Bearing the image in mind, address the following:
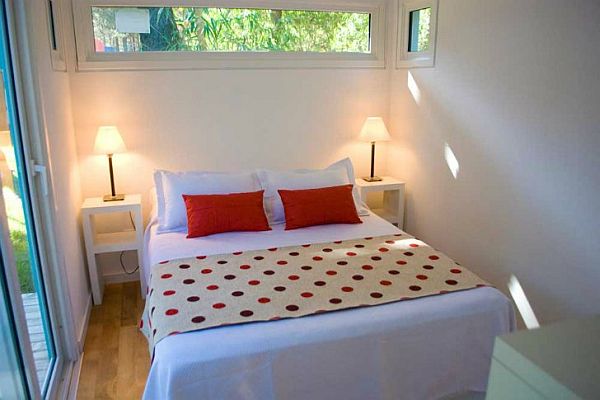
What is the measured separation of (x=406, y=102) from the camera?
3.63 m

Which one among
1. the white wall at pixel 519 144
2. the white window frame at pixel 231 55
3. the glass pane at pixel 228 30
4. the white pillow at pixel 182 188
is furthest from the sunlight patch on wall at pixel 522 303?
the glass pane at pixel 228 30

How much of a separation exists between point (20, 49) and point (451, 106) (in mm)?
2464

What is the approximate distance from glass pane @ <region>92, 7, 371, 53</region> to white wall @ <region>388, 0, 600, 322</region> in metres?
0.72

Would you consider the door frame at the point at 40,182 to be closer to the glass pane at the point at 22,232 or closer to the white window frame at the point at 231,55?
the glass pane at the point at 22,232

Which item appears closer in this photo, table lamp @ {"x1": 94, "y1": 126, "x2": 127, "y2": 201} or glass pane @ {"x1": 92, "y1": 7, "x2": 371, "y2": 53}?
table lamp @ {"x1": 94, "y1": 126, "x2": 127, "y2": 201}

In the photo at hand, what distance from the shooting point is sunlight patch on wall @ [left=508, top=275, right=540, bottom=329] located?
2.56m

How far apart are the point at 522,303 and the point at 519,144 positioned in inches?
34.8

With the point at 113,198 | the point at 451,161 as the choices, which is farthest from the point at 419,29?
the point at 113,198

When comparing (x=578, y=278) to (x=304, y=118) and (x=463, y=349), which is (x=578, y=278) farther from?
(x=304, y=118)

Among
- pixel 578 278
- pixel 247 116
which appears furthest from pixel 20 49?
pixel 578 278

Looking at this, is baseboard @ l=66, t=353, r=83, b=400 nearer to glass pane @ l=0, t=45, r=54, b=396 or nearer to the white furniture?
glass pane @ l=0, t=45, r=54, b=396

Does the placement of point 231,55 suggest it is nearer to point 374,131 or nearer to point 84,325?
point 374,131

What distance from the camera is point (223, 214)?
2.81 m

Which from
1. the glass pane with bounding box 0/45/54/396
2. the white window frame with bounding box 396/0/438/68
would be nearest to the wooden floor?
the glass pane with bounding box 0/45/54/396
